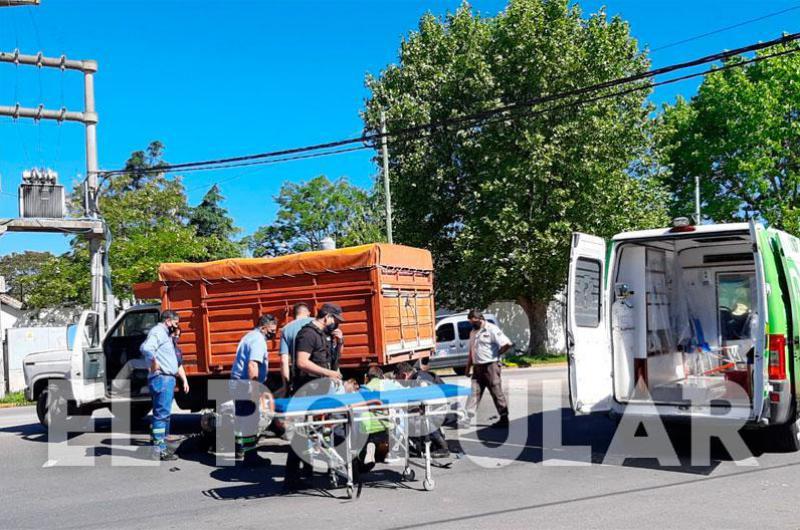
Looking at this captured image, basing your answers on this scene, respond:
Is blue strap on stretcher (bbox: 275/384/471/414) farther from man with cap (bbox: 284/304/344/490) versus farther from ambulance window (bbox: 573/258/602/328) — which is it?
ambulance window (bbox: 573/258/602/328)

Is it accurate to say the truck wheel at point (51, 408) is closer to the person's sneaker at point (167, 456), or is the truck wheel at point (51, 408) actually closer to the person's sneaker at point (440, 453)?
the person's sneaker at point (167, 456)

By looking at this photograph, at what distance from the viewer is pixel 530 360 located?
26.6 m

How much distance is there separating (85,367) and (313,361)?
5.16 metres

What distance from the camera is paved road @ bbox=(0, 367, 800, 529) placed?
245 inches

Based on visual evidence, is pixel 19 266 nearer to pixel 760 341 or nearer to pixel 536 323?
pixel 536 323

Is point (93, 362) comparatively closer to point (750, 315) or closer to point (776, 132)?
point (750, 315)

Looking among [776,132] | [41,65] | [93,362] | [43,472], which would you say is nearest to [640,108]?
[776,132]

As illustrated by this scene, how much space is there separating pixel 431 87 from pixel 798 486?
2133cm

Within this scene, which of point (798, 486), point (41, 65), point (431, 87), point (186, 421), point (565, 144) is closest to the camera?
point (798, 486)

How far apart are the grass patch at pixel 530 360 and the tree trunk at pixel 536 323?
343 mm

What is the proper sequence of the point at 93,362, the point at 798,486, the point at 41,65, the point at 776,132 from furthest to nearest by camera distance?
the point at 776,132
the point at 41,65
the point at 93,362
the point at 798,486

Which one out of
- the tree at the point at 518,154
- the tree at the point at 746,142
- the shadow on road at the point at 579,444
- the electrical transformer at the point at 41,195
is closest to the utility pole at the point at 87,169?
the electrical transformer at the point at 41,195

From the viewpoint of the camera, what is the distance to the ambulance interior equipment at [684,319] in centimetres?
906

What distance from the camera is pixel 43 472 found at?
9.02 m
